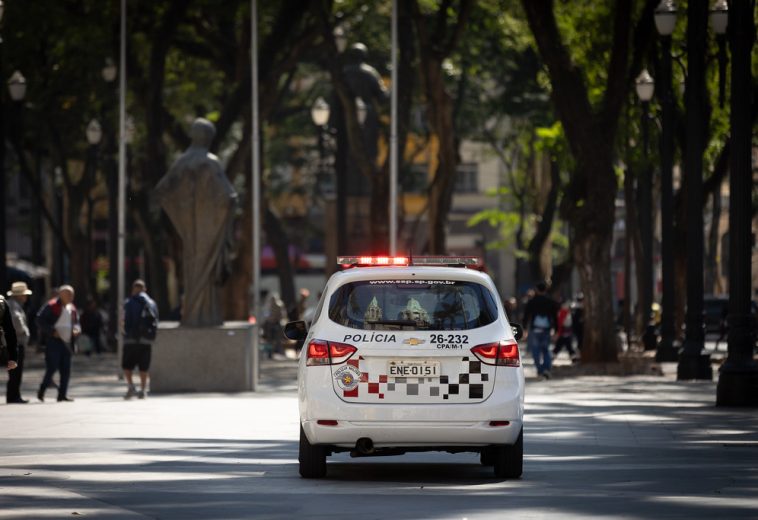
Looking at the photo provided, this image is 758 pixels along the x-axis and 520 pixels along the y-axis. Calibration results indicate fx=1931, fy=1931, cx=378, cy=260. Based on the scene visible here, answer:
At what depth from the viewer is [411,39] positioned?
4672 centimetres

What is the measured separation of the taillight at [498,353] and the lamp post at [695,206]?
50.5ft

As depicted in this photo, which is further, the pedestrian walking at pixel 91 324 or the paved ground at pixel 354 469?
the pedestrian walking at pixel 91 324

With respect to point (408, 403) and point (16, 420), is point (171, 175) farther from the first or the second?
point (408, 403)

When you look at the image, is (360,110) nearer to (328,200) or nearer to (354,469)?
(354,469)

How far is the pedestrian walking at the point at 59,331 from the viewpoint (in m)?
26.8

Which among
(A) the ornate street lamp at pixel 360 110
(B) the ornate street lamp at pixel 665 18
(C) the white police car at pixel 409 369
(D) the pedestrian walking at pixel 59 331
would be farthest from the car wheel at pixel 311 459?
(A) the ornate street lamp at pixel 360 110

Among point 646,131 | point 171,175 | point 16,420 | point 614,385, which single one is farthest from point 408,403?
point 646,131

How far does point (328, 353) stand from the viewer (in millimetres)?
13805

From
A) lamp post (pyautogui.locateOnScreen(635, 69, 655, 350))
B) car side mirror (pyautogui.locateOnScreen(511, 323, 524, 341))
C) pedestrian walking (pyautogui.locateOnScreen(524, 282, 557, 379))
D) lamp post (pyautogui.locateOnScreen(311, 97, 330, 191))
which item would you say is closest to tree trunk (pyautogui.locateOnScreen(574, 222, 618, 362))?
pedestrian walking (pyautogui.locateOnScreen(524, 282, 557, 379))

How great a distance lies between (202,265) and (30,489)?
15.3 metres

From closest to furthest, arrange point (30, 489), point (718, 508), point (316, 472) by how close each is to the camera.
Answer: point (718, 508) < point (30, 489) < point (316, 472)

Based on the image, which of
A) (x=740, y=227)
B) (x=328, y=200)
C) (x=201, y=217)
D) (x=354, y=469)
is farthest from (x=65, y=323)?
(x=328, y=200)

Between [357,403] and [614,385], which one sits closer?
[357,403]

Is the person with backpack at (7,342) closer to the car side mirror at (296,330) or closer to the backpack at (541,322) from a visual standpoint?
the car side mirror at (296,330)
